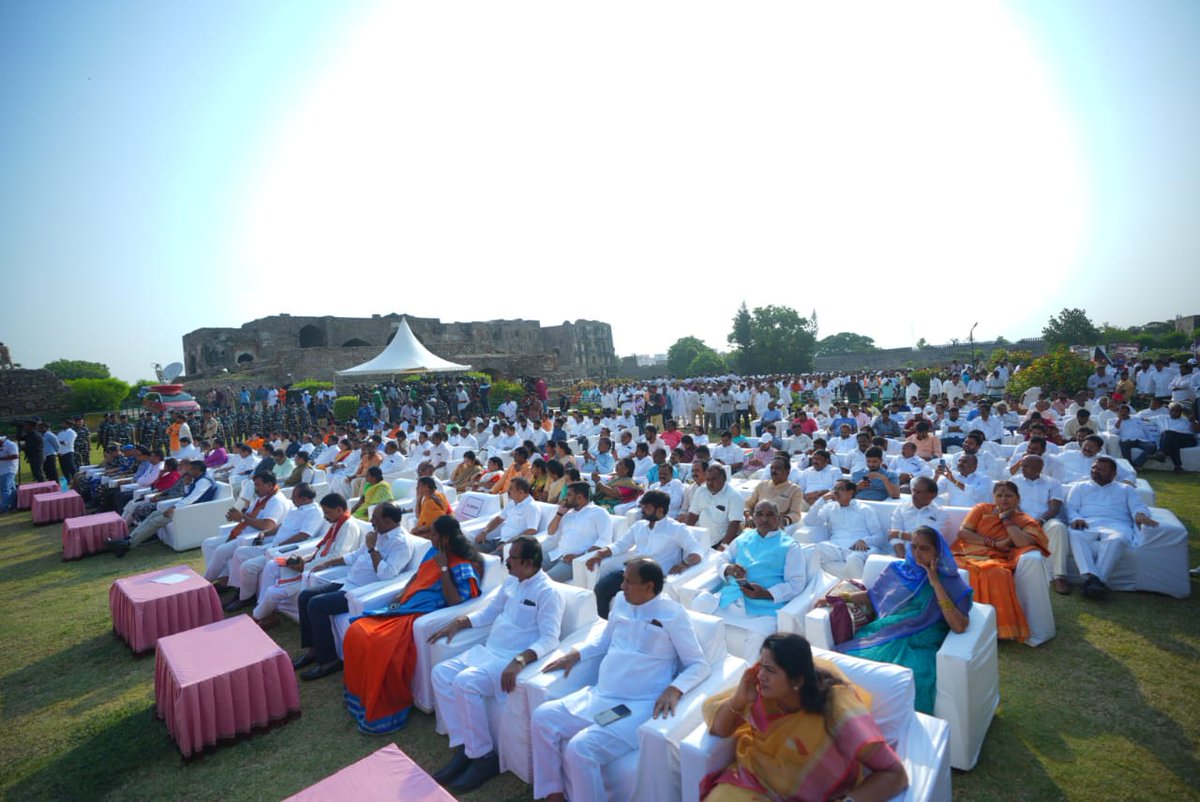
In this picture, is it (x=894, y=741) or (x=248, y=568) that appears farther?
(x=248, y=568)

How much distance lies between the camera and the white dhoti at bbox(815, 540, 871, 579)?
4613 mm

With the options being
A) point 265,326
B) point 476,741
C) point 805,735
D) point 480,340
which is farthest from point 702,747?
point 480,340

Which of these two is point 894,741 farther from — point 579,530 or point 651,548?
point 579,530

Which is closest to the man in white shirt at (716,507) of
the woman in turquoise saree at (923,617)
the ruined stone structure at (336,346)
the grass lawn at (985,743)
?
the woman in turquoise saree at (923,617)

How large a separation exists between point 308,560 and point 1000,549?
5.69 m

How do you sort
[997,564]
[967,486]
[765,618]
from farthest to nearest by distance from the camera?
[967,486]
[997,564]
[765,618]

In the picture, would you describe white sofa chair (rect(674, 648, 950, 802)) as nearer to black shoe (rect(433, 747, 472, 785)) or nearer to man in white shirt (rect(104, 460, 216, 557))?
black shoe (rect(433, 747, 472, 785))

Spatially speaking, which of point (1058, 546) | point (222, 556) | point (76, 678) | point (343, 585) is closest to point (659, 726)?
point (343, 585)

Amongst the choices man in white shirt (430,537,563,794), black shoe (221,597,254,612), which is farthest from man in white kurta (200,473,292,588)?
man in white shirt (430,537,563,794)

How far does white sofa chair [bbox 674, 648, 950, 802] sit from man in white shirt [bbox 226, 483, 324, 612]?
4696 millimetres

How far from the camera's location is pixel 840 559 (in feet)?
15.9

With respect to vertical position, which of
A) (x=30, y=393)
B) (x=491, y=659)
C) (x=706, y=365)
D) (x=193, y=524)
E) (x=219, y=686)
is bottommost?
(x=193, y=524)

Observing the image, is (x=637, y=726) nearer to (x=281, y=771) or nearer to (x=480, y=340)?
(x=281, y=771)

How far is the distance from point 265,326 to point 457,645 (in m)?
32.3
